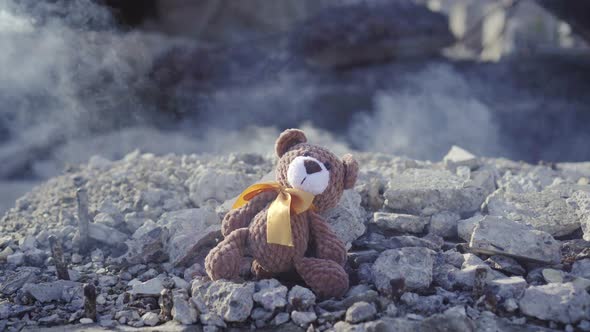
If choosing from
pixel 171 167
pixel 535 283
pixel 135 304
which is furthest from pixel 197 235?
pixel 535 283

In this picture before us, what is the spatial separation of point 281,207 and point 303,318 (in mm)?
395

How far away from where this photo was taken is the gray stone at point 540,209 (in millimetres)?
2492

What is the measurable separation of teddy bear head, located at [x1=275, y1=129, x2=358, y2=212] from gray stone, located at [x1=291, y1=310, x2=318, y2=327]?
44 cm

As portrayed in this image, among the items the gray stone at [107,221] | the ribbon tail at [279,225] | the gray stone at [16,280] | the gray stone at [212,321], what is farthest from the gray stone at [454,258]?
the gray stone at [16,280]

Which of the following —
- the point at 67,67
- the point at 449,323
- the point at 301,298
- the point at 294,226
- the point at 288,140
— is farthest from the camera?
the point at 67,67

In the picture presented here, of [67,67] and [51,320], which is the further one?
[67,67]

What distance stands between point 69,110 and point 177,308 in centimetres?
341

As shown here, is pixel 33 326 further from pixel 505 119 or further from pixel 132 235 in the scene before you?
pixel 505 119

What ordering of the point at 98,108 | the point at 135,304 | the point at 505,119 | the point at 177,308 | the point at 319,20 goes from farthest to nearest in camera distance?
the point at 319,20 < the point at 505,119 < the point at 98,108 < the point at 135,304 < the point at 177,308

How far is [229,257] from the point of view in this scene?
2.12 m

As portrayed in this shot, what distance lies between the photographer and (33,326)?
2.16 metres

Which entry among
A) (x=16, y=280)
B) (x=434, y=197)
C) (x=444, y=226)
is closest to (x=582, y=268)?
(x=444, y=226)

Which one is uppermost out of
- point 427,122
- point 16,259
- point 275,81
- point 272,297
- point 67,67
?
point 275,81

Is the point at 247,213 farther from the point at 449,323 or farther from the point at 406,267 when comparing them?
the point at 449,323
